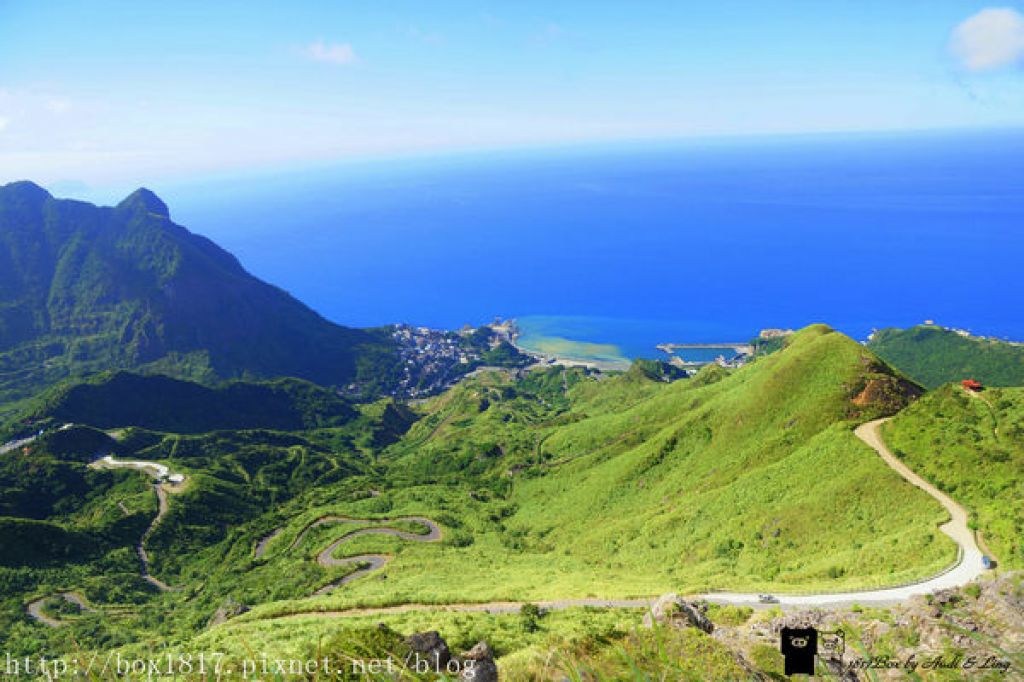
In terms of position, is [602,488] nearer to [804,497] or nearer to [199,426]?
[804,497]

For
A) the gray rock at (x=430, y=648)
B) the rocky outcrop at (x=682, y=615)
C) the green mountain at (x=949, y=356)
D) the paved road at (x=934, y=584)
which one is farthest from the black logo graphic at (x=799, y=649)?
the green mountain at (x=949, y=356)

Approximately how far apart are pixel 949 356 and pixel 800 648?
179837mm

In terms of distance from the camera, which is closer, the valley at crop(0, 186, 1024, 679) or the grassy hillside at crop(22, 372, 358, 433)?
the valley at crop(0, 186, 1024, 679)

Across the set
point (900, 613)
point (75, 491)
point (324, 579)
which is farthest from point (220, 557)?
point (900, 613)

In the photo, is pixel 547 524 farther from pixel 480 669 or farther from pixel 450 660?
pixel 480 669

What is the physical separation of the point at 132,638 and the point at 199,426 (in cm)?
10097

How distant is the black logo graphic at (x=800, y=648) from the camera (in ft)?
19.0

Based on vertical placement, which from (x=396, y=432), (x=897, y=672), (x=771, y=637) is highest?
(x=897, y=672)

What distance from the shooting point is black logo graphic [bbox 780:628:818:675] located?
578 cm

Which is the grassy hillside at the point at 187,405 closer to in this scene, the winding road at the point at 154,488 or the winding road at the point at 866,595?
the winding road at the point at 154,488

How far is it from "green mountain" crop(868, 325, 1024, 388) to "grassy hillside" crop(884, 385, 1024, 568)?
333ft

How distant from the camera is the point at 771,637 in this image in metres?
21.6

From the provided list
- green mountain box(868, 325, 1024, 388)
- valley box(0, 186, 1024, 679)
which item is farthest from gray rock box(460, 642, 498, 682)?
green mountain box(868, 325, 1024, 388)

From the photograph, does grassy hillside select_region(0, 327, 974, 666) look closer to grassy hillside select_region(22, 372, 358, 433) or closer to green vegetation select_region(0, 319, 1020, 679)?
green vegetation select_region(0, 319, 1020, 679)
